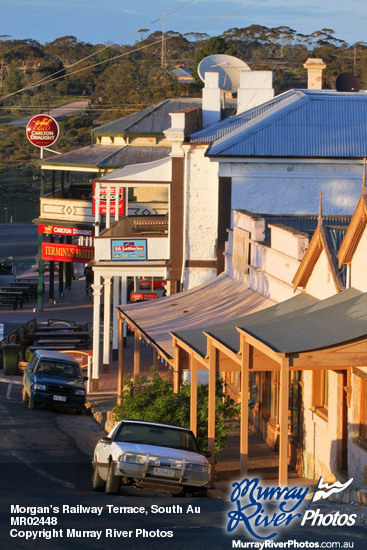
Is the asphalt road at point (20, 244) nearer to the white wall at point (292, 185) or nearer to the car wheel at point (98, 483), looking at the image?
the white wall at point (292, 185)

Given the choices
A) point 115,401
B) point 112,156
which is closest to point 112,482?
point 115,401

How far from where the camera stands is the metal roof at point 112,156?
3784 cm

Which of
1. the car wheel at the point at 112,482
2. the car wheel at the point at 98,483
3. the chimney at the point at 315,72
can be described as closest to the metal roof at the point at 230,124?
the chimney at the point at 315,72

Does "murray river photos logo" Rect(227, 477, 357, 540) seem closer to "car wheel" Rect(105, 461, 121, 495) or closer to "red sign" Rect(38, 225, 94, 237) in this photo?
"car wheel" Rect(105, 461, 121, 495)

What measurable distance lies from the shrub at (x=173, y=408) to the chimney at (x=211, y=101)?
48.6 ft

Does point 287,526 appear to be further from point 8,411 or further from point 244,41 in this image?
point 244,41

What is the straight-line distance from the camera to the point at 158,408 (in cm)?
1756

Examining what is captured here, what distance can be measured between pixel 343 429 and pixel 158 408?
10.7ft

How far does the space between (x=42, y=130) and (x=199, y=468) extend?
31366mm

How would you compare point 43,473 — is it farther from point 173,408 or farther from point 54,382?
point 54,382

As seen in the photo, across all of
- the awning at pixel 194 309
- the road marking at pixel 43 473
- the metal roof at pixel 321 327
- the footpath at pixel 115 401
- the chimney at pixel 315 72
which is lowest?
the footpath at pixel 115 401

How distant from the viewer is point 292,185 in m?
27.3

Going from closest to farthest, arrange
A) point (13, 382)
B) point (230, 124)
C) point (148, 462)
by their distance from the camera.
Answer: point (148, 462) < point (13, 382) < point (230, 124)

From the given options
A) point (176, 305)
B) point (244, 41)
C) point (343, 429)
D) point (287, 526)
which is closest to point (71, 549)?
point (287, 526)
